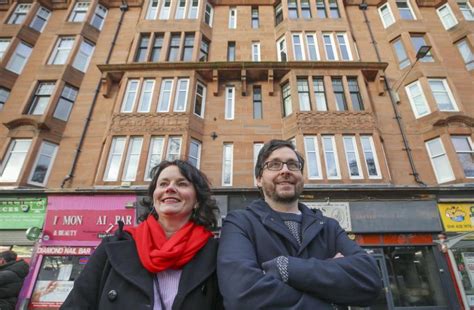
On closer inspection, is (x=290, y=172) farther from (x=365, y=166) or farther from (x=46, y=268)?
(x=46, y=268)

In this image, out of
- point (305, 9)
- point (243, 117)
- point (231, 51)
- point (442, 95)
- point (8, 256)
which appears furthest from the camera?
point (305, 9)

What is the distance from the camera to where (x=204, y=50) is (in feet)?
49.1

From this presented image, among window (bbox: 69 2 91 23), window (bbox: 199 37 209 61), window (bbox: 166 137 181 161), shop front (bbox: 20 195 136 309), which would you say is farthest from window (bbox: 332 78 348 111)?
window (bbox: 69 2 91 23)

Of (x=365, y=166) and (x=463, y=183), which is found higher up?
(x=365, y=166)

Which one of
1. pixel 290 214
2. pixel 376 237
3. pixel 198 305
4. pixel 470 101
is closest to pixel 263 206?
pixel 290 214

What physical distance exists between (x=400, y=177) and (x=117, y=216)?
40.1ft

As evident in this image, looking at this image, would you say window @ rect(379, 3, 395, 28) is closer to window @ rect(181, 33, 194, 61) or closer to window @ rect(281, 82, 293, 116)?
window @ rect(281, 82, 293, 116)

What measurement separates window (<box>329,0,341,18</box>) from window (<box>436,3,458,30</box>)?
6612 mm

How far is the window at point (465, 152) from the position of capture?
36.0ft

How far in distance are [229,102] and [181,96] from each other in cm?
252

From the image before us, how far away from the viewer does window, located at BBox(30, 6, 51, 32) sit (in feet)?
50.4

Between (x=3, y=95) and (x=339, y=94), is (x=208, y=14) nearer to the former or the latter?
(x=339, y=94)

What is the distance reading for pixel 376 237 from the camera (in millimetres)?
9758

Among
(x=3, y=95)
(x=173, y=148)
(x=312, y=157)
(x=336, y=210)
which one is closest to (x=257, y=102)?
(x=312, y=157)
